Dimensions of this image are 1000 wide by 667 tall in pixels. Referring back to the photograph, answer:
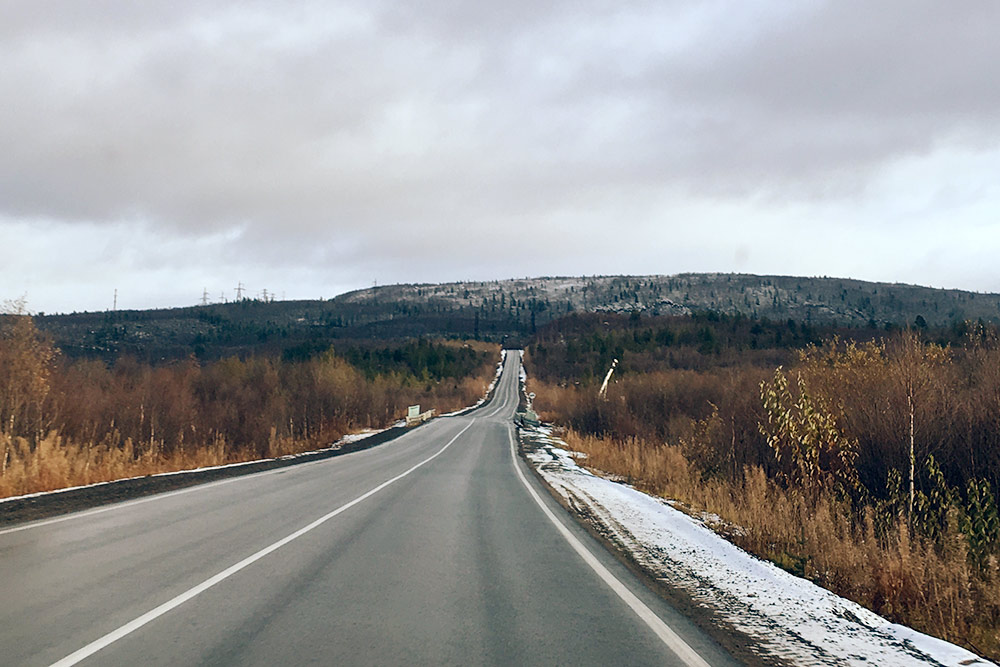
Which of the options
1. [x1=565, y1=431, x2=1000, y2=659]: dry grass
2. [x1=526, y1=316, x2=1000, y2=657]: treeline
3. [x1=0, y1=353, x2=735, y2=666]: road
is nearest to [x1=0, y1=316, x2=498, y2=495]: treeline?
[x1=0, y1=353, x2=735, y2=666]: road

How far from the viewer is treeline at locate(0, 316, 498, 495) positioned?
16.2m

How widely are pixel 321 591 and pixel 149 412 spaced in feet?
73.0

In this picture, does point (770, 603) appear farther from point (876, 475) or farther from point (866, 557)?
point (876, 475)

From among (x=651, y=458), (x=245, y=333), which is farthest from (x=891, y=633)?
(x=245, y=333)

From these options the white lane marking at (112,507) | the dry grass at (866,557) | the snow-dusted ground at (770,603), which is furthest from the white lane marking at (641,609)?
the white lane marking at (112,507)

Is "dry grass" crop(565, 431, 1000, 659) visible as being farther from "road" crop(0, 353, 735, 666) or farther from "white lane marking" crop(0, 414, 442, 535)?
"white lane marking" crop(0, 414, 442, 535)

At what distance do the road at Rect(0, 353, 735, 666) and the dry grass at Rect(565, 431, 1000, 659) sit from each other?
2192mm

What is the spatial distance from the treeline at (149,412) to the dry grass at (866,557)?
44.6 ft

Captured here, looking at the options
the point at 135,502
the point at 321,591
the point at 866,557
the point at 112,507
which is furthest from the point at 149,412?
the point at 866,557

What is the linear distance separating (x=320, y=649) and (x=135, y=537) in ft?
18.1

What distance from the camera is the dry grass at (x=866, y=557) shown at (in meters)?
5.99

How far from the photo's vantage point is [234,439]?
28.5 m

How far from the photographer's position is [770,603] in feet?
21.1

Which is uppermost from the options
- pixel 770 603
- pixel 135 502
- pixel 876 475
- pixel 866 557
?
pixel 876 475
